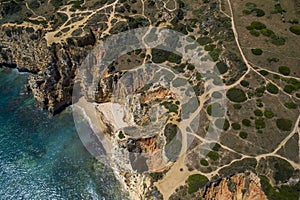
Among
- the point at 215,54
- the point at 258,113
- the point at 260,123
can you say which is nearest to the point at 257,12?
the point at 215,54

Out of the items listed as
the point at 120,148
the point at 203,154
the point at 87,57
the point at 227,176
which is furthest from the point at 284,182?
the point at 87,57

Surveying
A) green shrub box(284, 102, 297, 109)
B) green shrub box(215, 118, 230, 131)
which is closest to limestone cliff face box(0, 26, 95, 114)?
green shrub box(215, 118, 230, 131)

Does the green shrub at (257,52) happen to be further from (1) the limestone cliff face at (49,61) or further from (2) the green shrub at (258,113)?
(1) the limestone cliff face at (49,61)

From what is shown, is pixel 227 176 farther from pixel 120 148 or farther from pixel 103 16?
pixel 103 16

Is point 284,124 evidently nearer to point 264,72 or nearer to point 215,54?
point 264,72

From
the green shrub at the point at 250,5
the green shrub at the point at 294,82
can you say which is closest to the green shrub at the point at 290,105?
the green shrub at the point at 294,82

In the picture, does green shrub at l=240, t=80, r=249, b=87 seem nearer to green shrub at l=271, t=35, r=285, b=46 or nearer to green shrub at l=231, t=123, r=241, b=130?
green shrub at l=231, t=123, r=241, b=130
